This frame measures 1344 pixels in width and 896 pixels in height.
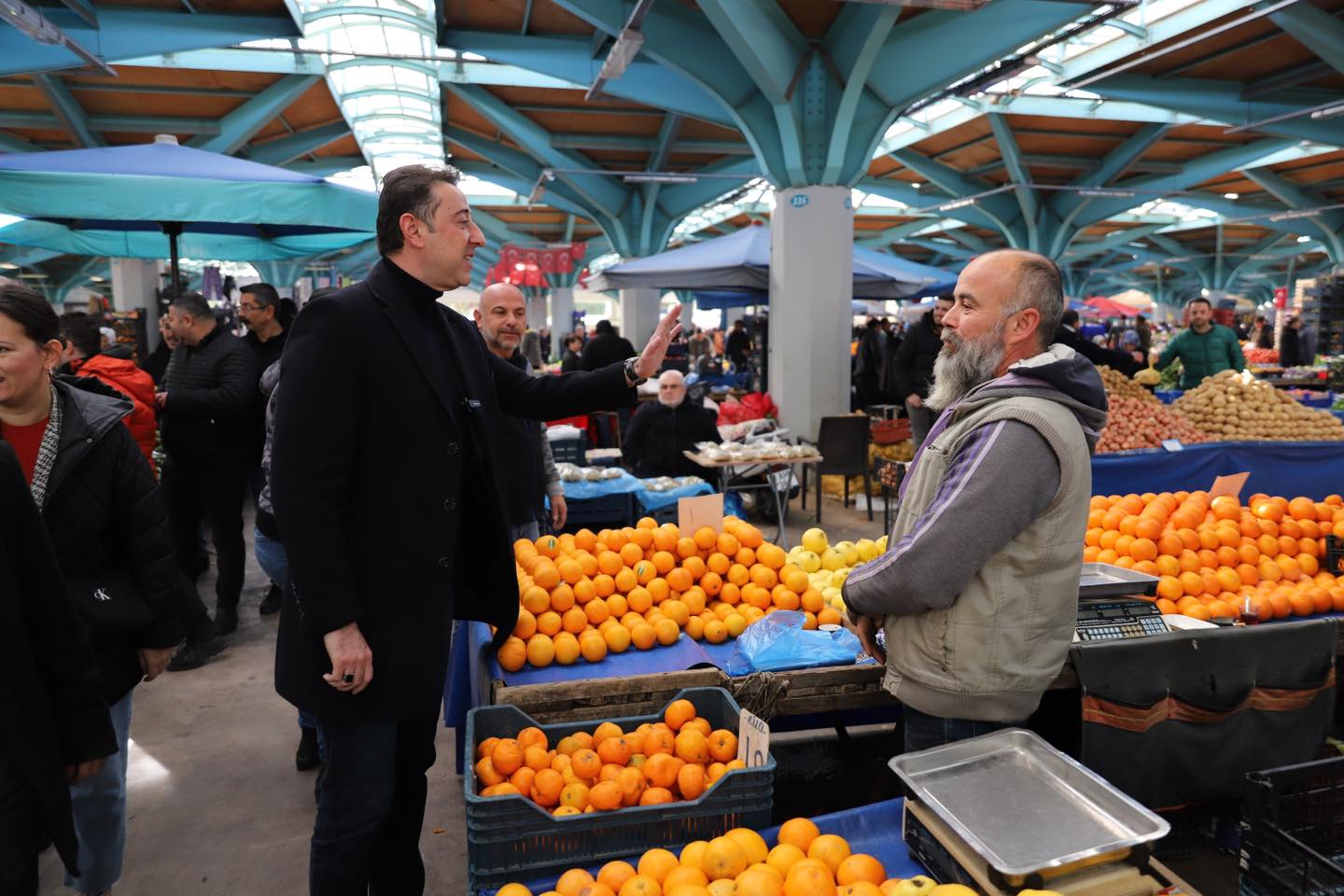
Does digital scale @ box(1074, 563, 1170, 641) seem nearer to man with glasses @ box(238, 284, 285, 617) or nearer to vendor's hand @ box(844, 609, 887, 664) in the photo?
vendor's hand @ box(844, 609, 887, 664)

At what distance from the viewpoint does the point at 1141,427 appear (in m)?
6.59

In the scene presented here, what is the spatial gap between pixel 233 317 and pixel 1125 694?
43.6 ft

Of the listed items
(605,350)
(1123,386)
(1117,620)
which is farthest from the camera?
(605,350)

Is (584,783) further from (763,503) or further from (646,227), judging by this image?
(646,227)

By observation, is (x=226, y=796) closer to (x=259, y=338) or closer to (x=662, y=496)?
(x=259, y=338)

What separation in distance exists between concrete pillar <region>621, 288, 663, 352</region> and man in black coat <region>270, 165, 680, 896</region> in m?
18.7

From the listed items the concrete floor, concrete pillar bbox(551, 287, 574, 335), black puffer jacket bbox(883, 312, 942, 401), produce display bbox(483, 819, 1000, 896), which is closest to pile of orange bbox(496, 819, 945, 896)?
produce display bbox(483, 819, 1000, 896)

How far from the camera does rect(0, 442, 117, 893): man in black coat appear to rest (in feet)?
5.09

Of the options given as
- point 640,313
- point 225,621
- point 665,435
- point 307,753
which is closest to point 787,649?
point 307,753

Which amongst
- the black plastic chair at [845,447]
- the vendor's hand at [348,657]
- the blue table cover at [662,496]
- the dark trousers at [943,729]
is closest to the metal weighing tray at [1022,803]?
the dark trousers at [943,729]

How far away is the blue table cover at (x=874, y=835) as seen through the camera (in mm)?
1843

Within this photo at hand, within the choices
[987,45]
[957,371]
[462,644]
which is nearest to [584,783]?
[957,371]

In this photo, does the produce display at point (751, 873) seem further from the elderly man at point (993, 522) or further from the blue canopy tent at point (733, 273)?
the blue canopy tent at point (733, 273)

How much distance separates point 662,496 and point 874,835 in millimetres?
4233
